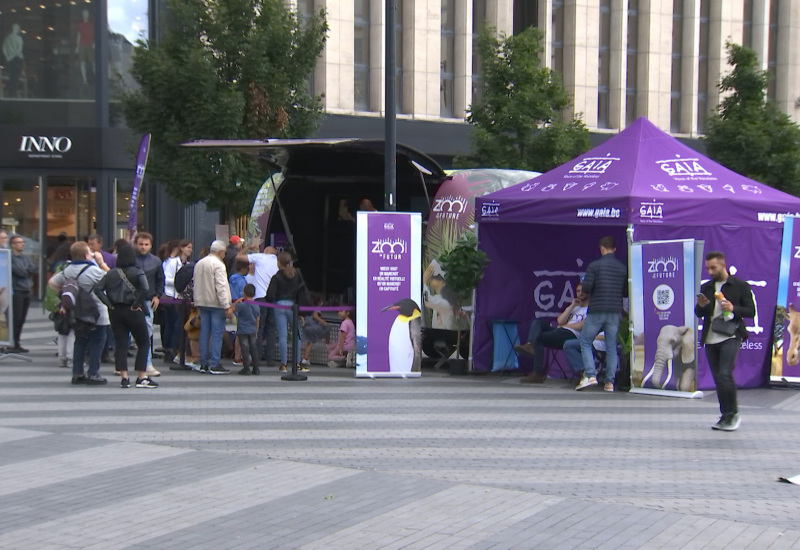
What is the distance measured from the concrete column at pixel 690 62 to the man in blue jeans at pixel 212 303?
90.3ft

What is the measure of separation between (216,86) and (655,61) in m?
21.2

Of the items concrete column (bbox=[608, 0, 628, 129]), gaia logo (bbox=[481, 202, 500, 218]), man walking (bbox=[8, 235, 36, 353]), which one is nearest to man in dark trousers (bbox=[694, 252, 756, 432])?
gaia logo (bbox=[481, 202, 500, 218])

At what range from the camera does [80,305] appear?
12.4 meters

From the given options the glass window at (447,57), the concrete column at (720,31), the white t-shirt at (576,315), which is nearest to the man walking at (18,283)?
the white t-shirt at (576,315)

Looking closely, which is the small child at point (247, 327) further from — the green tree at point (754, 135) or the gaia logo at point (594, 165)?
the green tree at point (754, 135)

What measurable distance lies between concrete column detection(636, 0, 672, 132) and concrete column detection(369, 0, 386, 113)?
33.7 feet

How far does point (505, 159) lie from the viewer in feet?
75.9

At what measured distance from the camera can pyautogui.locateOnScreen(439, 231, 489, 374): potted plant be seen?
14133 millimetres

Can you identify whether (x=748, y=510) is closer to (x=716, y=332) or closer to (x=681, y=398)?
(x=716, y=332)

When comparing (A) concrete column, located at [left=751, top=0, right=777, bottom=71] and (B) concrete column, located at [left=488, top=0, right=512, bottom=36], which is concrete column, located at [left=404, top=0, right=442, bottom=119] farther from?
(A) concrete column, located at [left=751, top=0, right=777, bottom=71]

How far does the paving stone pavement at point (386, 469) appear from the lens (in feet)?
21.0

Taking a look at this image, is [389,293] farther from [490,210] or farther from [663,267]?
[663,267]

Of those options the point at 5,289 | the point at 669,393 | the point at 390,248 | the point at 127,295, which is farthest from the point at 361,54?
the point at 669,393

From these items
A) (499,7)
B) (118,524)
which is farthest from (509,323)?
→ (499,7)
